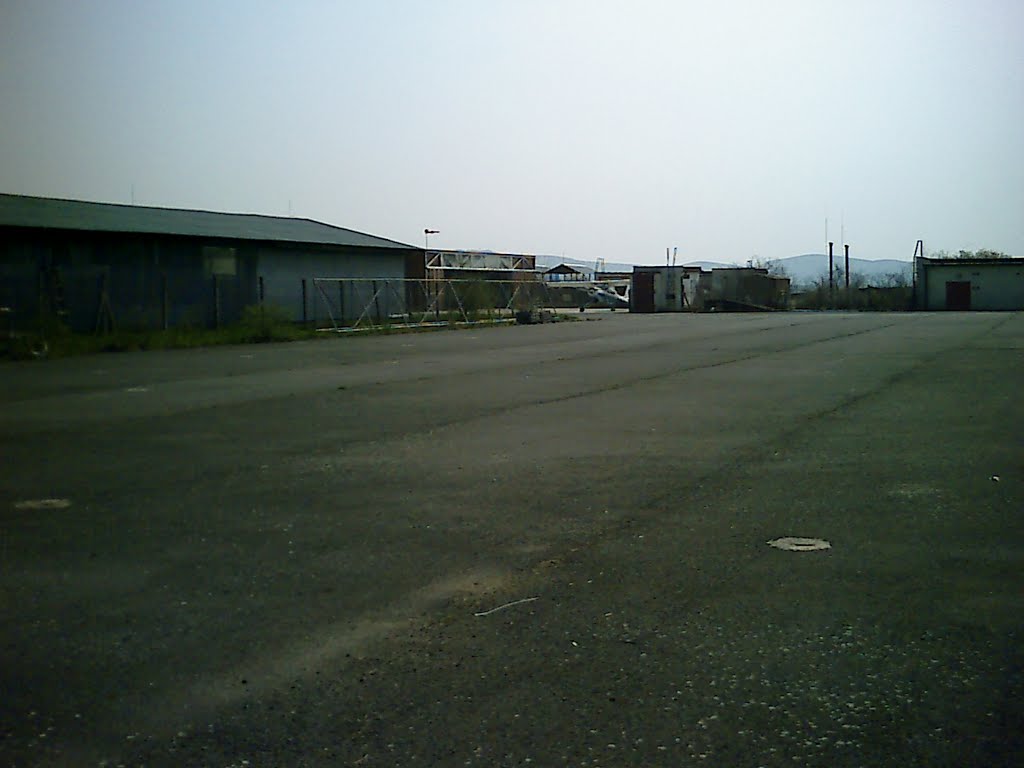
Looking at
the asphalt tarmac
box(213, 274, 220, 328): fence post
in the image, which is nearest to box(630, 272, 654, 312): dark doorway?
box(213, 274, 220, 328): fence post

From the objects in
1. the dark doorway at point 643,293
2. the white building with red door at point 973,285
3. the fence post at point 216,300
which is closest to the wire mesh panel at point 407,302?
the fence post at point 216,300

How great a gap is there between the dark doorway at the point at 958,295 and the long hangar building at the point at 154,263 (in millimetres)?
42341

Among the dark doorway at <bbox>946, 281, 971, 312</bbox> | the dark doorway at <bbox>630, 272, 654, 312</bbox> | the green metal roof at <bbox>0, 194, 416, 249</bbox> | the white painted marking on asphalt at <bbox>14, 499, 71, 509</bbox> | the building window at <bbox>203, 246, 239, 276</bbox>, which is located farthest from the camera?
the dark doorway at <bbox>630, 272, 654, 312</bbox>

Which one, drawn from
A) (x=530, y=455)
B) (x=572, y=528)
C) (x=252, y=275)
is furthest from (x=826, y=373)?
(x=252, y=275)

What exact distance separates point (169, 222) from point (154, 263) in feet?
14.4

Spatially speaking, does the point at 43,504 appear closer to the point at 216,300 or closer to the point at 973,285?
the point at 216,300

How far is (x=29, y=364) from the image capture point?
83.2ft

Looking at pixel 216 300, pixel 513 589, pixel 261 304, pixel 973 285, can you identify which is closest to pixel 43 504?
pixel 513 589

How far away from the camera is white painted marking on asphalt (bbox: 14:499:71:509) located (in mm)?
8703

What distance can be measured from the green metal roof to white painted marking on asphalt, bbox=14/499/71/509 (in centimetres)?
2522

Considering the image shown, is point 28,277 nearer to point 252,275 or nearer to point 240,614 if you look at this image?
point 252,275

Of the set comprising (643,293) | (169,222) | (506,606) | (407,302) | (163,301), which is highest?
(169,222)

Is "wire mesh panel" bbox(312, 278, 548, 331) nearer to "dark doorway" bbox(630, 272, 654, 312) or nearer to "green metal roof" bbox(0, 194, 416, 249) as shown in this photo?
"green metal roof" bbox(0, 194, 416, 249)

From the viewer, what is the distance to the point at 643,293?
76688 mm
